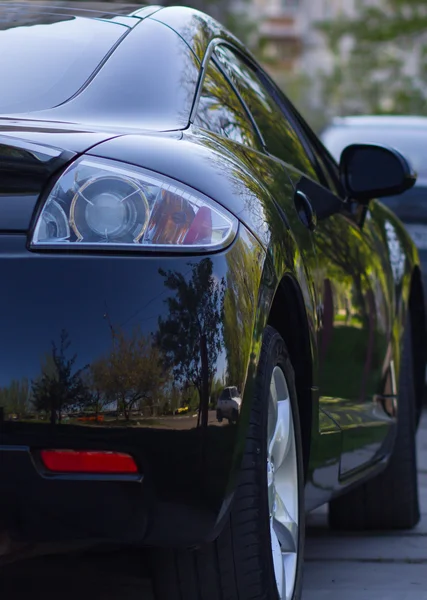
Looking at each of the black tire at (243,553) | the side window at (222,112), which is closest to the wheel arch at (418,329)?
the side window at (222,112)

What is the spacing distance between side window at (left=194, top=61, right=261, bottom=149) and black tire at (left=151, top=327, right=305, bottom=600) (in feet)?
2.00

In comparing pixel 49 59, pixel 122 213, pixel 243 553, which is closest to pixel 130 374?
pixel 122 213

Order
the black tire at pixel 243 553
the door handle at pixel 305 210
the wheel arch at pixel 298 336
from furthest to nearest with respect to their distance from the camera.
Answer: the door handle at pixel 305 210 < the wheel arch at pixel 298 336 < the black tire at pixel 243 553

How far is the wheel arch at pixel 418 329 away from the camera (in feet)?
16.0

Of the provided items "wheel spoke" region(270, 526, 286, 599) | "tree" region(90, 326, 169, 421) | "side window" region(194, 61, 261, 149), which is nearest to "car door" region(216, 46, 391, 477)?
"side window" region(194, 61, 261, 149)

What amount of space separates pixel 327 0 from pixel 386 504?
8156 cm

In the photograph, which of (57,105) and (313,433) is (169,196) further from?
(313,433)

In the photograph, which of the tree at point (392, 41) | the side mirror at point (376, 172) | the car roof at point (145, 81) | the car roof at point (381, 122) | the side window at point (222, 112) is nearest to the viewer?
the car roof at point (145, 81)

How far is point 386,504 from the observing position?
14.7 ft

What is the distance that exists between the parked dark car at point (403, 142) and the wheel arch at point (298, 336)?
501 centimetres

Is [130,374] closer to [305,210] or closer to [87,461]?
[87,461]

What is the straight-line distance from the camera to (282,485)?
118 inches

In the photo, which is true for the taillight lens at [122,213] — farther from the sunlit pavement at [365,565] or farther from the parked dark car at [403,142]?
the parked dark car at [403,142]

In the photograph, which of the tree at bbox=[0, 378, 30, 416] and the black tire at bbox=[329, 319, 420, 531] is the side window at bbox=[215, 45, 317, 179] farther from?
the tree at bbox=[0, 378, 30, 416]
